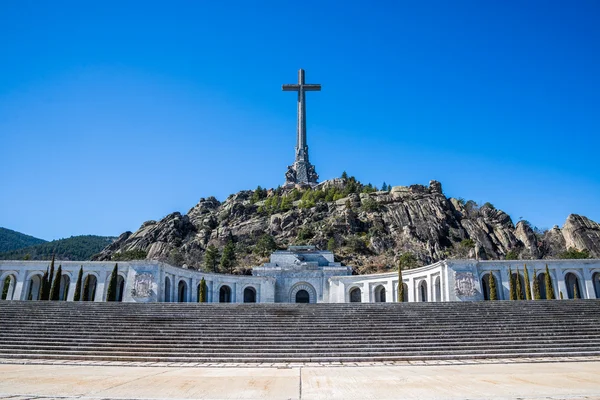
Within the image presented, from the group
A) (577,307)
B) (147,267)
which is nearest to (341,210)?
(147,267)

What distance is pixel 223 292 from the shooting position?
4781cm

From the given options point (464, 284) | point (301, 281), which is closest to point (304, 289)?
point (301, 281)

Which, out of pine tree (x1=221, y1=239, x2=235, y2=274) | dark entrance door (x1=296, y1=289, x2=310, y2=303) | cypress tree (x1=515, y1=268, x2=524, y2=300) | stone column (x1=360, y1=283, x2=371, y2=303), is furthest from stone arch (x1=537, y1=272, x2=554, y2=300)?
pine tree (x1=221, y1=239, x2=235, y2=274)

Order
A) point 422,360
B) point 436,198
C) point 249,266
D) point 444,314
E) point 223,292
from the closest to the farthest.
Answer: point 422,360 < point 444,314 < point 223,292 < point 249,266 < point 436,198

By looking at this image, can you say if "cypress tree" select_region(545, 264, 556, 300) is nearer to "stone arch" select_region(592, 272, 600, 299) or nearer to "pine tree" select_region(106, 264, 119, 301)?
"stone arch" select_region(592, 272, 600, 299)

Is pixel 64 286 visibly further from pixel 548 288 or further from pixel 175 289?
pixel 548 288

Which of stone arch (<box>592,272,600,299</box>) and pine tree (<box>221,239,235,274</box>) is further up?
pine tree (<box>221,239,235,274</box>)

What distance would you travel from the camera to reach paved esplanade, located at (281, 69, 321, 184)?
90375 mm

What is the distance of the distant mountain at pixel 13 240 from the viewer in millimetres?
116688

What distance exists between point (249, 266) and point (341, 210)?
25.2 metres

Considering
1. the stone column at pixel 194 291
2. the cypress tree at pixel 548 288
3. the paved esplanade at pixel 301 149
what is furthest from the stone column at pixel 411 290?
the paved esplanade at pixel 301 149

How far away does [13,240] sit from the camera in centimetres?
12156

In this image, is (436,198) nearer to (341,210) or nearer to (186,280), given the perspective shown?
(341,210)

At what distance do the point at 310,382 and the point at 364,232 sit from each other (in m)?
65.2
